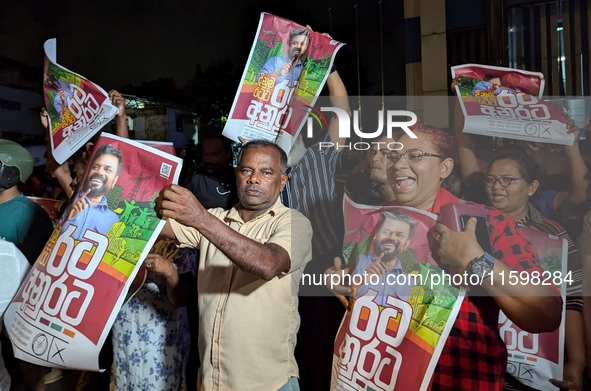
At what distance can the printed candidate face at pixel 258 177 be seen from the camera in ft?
6.39

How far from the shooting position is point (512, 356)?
2.17 meters

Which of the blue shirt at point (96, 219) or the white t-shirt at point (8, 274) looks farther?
the white t-shirt at point (8, 274)

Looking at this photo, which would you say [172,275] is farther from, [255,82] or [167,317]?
[255,82]

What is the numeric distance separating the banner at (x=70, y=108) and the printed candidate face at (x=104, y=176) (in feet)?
1.60

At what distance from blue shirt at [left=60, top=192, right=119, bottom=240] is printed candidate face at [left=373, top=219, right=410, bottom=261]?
111cm

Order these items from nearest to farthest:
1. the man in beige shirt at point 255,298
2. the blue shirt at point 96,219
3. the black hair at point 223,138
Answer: the man in beige shirt at point 255,298 < the blue shirt at point 96,219 < the black hair at point 223,138

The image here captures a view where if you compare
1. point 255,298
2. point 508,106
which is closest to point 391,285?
point 255,298

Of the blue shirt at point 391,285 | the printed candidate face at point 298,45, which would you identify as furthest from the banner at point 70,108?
the blue shirt at point 391,285

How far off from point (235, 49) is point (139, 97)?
686mm

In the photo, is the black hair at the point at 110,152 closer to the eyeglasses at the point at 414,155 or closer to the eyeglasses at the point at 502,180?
the eyeglasses at the point at 414,155

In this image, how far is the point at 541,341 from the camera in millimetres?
2148

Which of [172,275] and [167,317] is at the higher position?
[172,275]

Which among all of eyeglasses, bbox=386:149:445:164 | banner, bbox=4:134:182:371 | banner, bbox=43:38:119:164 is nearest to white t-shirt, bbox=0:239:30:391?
banner, bbox=4:134:182:371

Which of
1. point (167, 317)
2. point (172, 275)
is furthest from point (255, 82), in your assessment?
point (167, 317)
